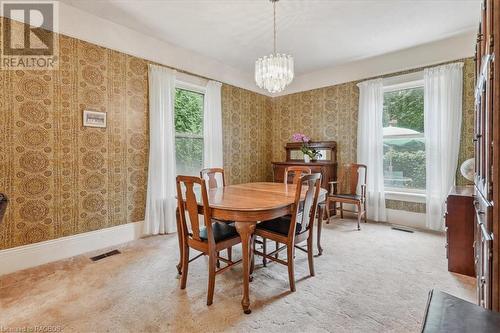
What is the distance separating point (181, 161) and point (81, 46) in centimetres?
193

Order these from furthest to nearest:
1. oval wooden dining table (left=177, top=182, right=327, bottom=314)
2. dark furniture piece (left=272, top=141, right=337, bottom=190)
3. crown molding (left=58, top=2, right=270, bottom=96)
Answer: dark furniture piece (left=272, top=141, right=337, bottom=190)
crown molding (left=58, top=2, right=270, bottom=96)
oval wooden dining table (left=177, top=182, right=327, bottom=314)

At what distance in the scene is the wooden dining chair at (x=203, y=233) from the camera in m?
1.87

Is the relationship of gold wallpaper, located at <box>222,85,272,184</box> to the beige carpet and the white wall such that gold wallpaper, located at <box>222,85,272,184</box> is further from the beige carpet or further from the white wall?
the beige carpet

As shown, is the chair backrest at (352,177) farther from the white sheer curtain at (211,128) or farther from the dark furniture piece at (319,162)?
the white sheer curtain at (211,128)

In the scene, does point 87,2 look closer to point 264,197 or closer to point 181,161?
point 181,161

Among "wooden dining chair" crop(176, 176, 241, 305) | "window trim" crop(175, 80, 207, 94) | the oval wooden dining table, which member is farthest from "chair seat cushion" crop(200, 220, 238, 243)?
"window trim" crop(175, 80, 207, 94)

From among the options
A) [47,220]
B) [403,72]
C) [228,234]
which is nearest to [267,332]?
[228,234]

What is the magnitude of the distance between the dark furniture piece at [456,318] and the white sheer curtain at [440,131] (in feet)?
10.3

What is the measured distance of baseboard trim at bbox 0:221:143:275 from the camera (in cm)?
241

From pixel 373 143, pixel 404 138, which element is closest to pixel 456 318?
pixel 373 143

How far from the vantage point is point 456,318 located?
0.90 m

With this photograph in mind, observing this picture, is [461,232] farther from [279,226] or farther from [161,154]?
[161,154]

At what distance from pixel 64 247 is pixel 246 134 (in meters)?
3.39

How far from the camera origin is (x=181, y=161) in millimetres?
3969
